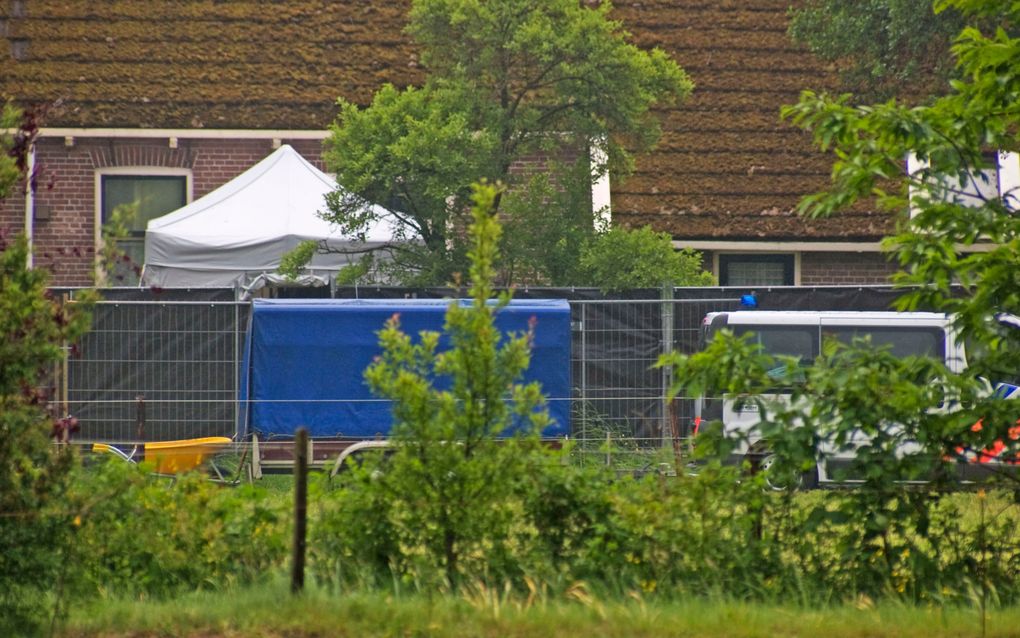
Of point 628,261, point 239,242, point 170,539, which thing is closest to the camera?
point 170,539

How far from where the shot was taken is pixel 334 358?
16.7 meters

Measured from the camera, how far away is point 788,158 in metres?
23.4

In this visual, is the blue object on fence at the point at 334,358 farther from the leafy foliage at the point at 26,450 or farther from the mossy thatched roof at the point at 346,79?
the leafy foliage at the point at 26,450

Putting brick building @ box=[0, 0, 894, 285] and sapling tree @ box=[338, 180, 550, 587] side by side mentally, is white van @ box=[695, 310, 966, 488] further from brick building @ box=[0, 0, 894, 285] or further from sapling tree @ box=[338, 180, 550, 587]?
sapling tree @ box=[338, 180, 550, 587]

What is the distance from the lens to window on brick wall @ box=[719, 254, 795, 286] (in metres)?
22.9

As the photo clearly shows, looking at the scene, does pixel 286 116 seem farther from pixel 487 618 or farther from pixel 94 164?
pixel 487 618

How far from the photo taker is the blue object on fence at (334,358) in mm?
16469

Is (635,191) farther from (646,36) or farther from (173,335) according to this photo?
(173,335)

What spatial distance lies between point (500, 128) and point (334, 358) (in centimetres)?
376

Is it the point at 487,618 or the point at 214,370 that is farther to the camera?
the point at 214,370

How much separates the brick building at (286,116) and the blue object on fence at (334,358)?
6.01 meters

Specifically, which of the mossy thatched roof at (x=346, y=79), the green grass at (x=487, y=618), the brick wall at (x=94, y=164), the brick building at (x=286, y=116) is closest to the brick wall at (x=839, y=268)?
the brick building at (x=286, y=116)

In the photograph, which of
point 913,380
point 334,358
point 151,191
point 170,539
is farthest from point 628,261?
point 170,539

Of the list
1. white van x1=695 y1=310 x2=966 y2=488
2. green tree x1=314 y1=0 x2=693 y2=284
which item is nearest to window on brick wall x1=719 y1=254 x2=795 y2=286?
green tree x1=314 y1=0 x2=693 y2=284
